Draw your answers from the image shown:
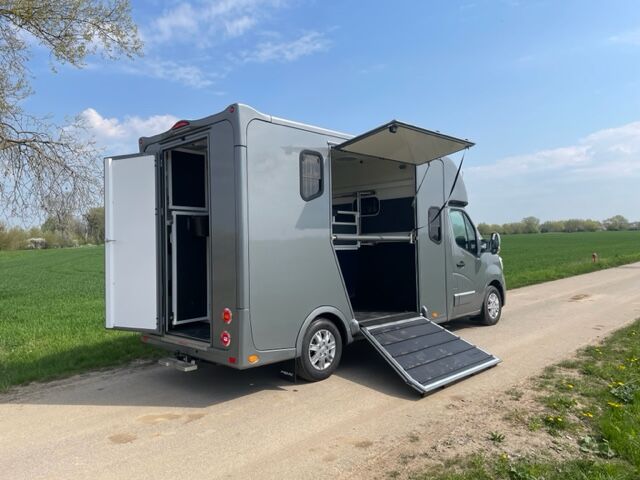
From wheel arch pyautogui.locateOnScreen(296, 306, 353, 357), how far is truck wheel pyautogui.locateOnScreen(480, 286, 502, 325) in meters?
3.77

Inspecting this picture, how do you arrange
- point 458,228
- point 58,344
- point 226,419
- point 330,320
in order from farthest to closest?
1. point 458,228
2. point 58,344
3. point 330,320
4. point 226,419

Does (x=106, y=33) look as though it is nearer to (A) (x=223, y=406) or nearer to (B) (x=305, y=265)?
(B) (x=305, y=265)

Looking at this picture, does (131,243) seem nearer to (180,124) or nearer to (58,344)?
(180,124)

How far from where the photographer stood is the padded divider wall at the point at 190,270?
19.7ft

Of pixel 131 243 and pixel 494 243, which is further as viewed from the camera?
pixel 494 243

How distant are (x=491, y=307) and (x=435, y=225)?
2.47 m

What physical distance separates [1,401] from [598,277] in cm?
1800

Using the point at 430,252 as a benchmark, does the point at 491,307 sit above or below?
below

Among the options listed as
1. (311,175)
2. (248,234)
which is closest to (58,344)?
(248,234)

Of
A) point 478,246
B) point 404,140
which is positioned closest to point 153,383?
point 404,140

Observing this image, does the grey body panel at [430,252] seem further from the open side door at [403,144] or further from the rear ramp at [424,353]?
the rear ramp at [424,353]

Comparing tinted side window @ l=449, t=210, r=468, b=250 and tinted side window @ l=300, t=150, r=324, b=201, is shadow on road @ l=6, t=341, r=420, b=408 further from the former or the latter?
tinted side window @ l=449, t=210, r=468, b=250

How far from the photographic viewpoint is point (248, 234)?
4.83 meters

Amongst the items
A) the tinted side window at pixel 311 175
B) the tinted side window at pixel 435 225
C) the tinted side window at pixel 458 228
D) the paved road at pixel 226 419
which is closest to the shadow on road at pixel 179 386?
the paved road at pixel 226 419
